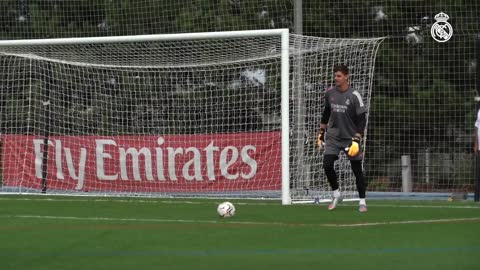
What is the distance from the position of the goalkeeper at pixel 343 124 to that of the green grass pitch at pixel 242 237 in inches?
21.0

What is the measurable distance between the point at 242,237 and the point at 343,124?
4048mm

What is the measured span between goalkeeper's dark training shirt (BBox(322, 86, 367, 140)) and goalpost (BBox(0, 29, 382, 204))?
2639mm

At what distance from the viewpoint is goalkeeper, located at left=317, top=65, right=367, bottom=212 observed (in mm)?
12039

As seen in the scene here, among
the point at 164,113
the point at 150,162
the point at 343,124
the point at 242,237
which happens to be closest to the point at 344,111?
the point at 343,124

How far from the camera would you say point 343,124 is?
481 inches

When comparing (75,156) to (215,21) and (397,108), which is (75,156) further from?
(397,108)

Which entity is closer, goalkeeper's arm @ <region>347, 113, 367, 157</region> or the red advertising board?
goalkeeper's arm @ <region>347, 113, 367, 157</region>

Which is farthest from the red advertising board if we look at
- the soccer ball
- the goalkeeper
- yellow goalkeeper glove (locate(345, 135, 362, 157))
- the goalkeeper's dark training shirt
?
the soccer ball

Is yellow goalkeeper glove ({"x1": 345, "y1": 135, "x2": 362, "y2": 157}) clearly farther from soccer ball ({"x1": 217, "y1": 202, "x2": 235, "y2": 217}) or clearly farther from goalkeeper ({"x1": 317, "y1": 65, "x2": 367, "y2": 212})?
soccer ball ({"x1": 217, "y1": 202, "x2": 235, "y2": 217})

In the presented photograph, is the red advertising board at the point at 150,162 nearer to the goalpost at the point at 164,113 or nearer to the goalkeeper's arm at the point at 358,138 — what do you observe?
the goalpost at the point at 164,113

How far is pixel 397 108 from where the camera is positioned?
2358cm

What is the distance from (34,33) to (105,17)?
256 centimetres

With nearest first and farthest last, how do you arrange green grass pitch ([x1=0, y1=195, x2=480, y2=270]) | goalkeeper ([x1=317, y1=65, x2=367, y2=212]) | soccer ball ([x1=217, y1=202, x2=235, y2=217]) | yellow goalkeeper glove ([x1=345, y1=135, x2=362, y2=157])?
green grass pitch ([x1=0, y1=195, x2=480, y2=270])
soccer ball ([x1=217, y1=202, x2=235, y2=217])
yellow goalkeeper glove ([x1=345, y1=135, x2=362, y2=157])
goalkeeper ([x1=317, y1=65, x2=367, y2=212])

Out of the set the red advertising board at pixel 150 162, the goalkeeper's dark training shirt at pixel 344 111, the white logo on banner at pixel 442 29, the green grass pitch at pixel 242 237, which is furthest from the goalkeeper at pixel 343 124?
the white logo on banner at pixel 442 29
